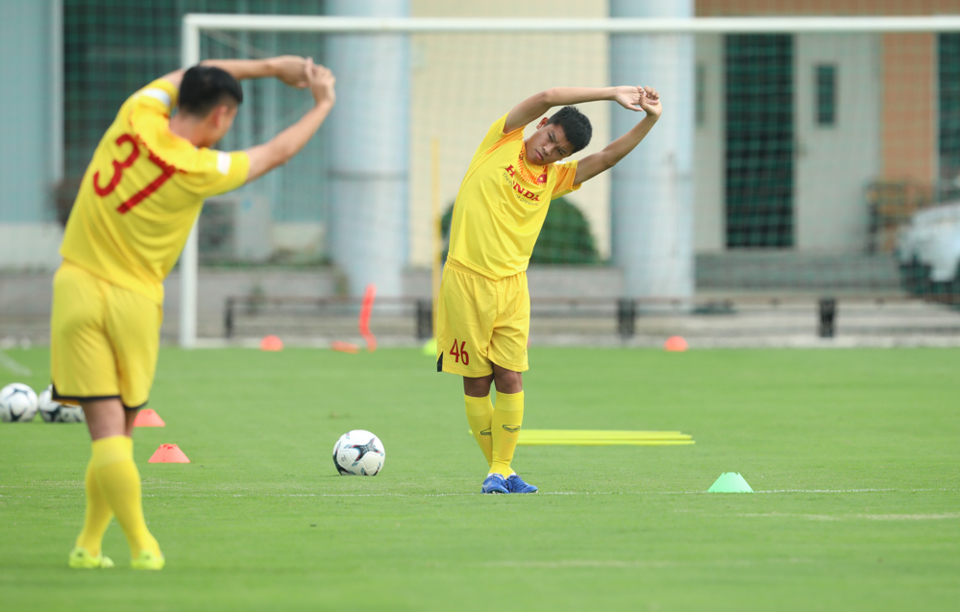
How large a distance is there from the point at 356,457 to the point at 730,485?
81.4 inches

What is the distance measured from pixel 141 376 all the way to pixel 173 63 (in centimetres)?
2112

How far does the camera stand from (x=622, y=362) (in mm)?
14680

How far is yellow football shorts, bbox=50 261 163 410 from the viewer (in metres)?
3.99

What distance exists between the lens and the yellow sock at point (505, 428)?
19.5 ft

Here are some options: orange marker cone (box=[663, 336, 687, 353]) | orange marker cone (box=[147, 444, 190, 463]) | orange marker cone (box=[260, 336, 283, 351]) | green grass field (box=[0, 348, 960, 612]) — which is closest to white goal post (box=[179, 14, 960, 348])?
orange marker cone (box=[260, 336, 283, 351])

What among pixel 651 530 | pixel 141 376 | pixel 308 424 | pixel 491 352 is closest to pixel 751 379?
pixel 308 424

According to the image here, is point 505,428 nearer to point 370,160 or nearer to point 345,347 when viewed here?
point 345,347

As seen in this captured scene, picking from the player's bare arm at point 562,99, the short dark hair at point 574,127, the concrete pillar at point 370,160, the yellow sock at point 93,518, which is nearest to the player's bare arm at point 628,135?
the player's bare arm at point 562,99

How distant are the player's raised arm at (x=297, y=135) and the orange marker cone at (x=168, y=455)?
3.37 m

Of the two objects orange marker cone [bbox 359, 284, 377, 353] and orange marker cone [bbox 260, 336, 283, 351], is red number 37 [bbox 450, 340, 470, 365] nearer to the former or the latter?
orange marker cone [bbox 359, 284, 377, 353]

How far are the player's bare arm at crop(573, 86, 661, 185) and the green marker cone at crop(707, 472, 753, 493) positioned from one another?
1704mm

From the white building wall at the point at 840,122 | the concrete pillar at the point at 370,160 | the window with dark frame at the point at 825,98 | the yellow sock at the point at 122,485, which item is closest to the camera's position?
the yellow sock at the point at 122,485

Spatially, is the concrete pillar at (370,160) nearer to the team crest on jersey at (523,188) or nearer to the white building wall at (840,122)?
the white building wall at (840,122)

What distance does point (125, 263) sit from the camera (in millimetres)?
4062
